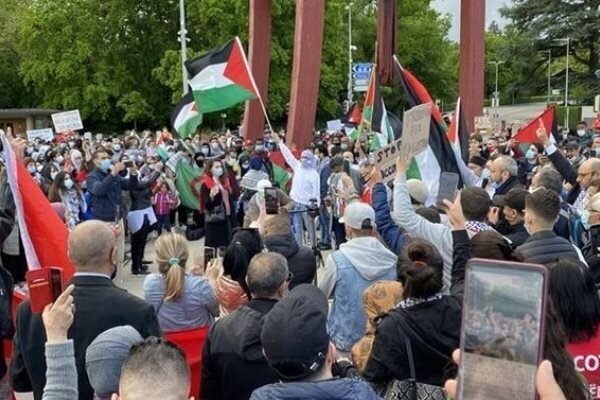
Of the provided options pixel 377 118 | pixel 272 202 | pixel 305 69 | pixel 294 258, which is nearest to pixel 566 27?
pixel 305 69

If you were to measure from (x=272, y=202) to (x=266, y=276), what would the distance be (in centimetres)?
290

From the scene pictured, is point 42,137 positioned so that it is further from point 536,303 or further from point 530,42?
point 530,42

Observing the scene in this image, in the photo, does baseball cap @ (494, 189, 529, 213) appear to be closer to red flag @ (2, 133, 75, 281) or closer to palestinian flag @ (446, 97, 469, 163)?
red flag @ (2, 133, 75, 281)

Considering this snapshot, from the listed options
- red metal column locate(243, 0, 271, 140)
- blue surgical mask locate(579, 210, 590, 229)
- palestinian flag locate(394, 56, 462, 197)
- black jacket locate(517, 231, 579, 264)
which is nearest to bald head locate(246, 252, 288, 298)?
black jacket locate(517, 231, 579, 264)

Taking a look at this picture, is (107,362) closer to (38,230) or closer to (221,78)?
(38,230)

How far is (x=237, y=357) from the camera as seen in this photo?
3324mm

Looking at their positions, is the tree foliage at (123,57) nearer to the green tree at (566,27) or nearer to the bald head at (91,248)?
the green tree at (566,27)

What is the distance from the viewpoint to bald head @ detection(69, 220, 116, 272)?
3.24 meters

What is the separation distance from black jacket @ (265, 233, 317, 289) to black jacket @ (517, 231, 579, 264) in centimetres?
141

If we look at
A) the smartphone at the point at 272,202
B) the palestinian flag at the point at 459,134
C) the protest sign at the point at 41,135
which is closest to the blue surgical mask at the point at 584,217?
the smartphone at the point at 272,202

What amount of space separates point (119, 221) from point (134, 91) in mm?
35569

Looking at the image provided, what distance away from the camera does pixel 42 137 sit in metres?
21.6

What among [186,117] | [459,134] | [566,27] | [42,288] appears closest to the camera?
[42,288]

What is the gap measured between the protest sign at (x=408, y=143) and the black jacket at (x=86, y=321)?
2.38 m
